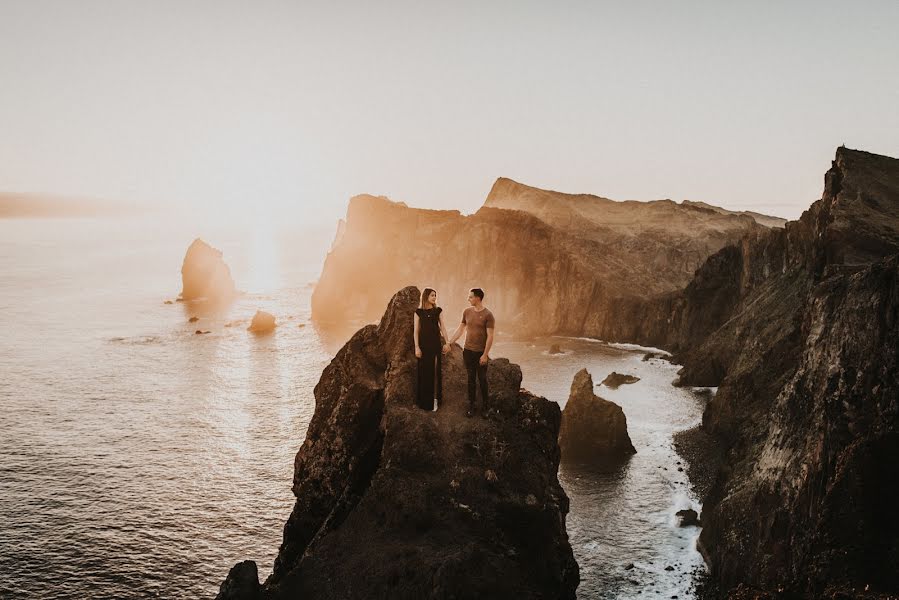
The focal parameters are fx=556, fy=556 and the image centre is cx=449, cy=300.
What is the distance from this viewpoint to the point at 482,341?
64.2ft

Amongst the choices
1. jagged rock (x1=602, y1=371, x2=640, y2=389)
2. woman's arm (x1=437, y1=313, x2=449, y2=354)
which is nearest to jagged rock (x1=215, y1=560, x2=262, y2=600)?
woman's arm (x1=437, y1=313, x2=449, y2=354)

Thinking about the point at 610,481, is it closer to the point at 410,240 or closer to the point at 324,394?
the point at 324,394

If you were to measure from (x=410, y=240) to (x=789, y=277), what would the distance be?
93.0 metres

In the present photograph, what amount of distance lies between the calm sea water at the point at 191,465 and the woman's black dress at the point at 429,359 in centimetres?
1924

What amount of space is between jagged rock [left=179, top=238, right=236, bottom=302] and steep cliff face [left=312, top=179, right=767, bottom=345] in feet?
142

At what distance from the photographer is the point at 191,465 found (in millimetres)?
51812

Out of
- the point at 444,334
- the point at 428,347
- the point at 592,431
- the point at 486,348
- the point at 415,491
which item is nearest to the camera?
the point at 415,491

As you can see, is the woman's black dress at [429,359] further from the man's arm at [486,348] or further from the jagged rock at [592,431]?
the jagged rock at [592,431]

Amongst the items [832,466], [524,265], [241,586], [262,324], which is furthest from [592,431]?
[262,324]

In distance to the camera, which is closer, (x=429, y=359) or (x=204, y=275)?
(x=429, y=359)

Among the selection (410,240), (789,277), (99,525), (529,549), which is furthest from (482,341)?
(410,240)

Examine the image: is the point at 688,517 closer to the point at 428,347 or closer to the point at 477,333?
the point at 477,333

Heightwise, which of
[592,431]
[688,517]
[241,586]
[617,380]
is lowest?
[688,517]

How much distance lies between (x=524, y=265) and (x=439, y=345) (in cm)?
10482
